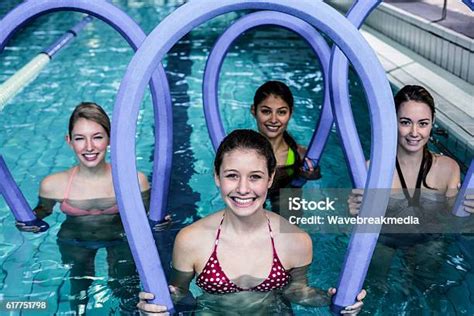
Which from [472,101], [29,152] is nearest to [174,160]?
[29,152]

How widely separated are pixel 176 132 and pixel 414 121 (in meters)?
3.30

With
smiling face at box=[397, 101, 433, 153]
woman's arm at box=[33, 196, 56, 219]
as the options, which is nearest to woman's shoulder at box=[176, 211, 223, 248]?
smiling face at box=[397, 101, 433, 153]

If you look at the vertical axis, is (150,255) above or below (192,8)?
below

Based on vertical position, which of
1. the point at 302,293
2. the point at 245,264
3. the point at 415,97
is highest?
the point at 415,97

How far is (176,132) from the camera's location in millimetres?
6547

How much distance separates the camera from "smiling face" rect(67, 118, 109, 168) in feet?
12.5

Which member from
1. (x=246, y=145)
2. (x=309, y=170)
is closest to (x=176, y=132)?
(x=309, y=170)

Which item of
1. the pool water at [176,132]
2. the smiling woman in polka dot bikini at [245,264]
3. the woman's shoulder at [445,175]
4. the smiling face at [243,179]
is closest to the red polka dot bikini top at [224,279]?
the smiling woman in polka dot bikini at [245,264]

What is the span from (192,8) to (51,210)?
6.56 feet

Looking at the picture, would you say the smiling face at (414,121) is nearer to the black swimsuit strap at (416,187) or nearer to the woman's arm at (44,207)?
the black swimsuit strap at (416,187)

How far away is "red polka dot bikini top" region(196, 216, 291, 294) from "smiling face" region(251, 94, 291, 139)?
57.4 inches

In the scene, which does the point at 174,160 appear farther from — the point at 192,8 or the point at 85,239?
the point at 192,8

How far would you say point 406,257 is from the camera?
3758mm

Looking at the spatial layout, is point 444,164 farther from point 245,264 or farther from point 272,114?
point 245,264
